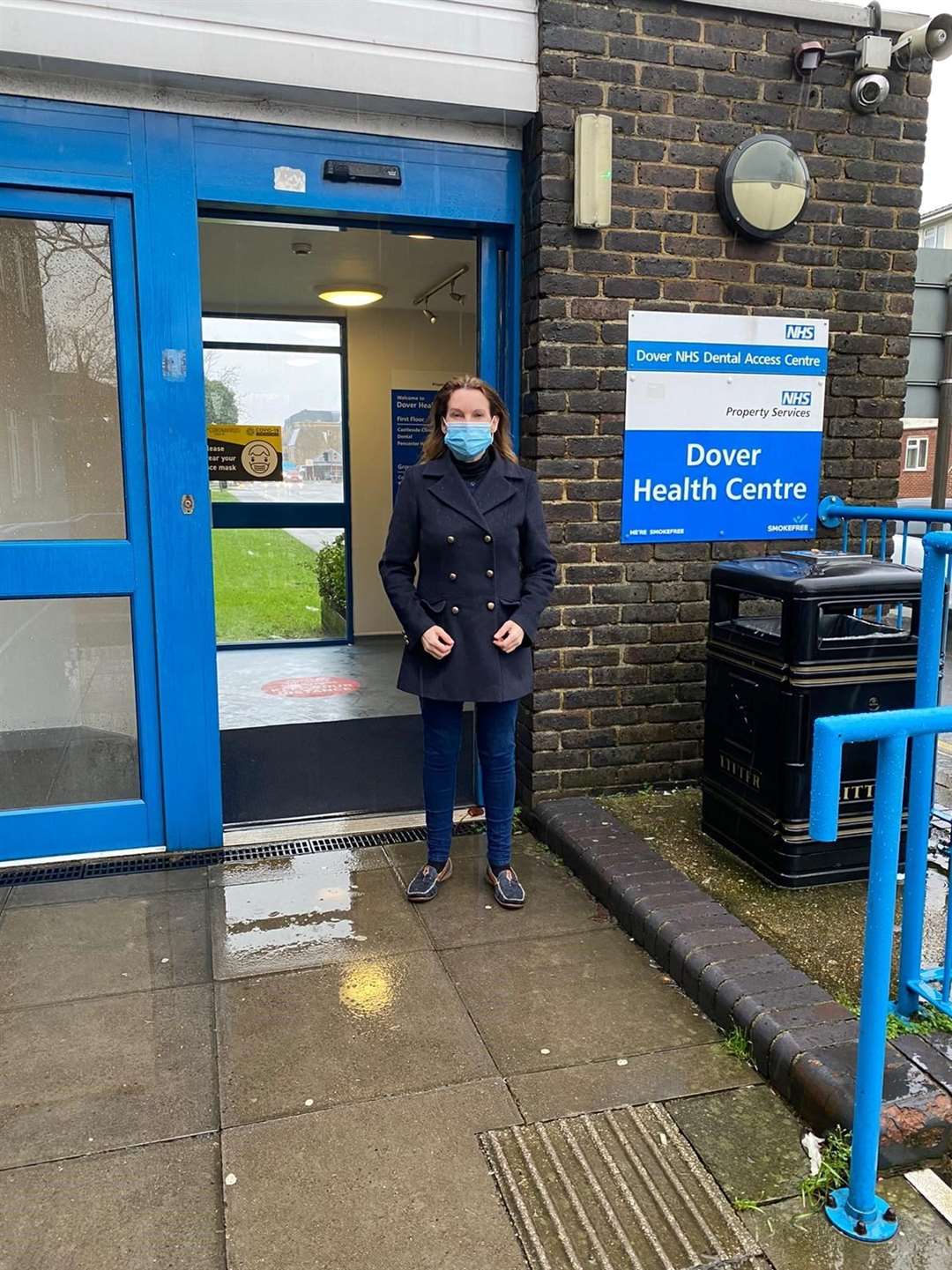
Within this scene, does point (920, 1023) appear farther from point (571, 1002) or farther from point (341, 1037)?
point (341, 1037)

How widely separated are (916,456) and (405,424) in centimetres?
2092

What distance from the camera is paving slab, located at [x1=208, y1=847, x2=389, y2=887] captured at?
12.6ft

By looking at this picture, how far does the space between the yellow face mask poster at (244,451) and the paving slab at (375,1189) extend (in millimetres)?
6847

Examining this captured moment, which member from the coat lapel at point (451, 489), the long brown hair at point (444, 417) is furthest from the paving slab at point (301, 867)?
the long brown hair at point (444, 417)

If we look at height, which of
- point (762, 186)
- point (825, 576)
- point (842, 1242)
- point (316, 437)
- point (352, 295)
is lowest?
point (842, 1242)

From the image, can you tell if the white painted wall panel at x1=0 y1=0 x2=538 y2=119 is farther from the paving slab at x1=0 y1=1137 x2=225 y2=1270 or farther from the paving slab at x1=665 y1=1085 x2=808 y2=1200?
the paving slab at x1=665 y1=1085 x2=808 y2=1200

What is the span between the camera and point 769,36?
416 centimetres

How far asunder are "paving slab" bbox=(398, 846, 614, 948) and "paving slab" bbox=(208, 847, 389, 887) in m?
0.20

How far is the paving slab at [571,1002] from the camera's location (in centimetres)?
273

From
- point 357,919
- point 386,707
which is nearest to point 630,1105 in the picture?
point 357,919

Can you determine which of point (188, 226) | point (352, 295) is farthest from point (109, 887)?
point (352, 295)

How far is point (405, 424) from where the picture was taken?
886cm

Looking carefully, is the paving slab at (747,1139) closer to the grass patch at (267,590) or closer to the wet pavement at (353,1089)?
the wet pavement at (353,1089)

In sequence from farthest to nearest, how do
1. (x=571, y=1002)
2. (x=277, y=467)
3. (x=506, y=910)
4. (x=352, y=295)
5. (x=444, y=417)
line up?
(x=277, y=467) < (x=352, y=295) < (x=506, y=910) < (x=444, y=417) < (x=571, y=1002)
